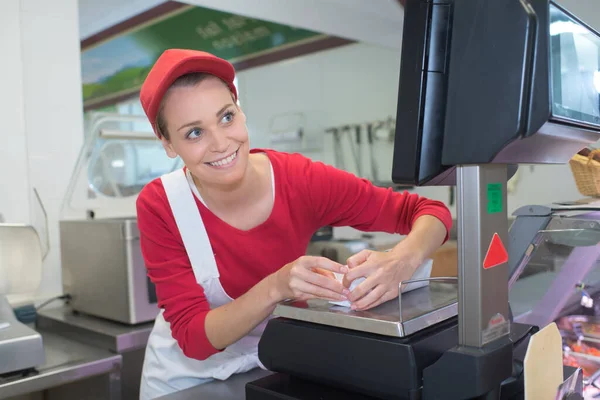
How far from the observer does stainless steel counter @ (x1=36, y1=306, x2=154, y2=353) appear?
5.78 ft

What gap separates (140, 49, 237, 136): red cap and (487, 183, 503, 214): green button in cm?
58

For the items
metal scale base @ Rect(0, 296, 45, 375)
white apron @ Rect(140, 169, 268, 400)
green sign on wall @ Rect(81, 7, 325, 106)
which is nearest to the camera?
white apron @ Rect(140, 169, 268, 400)

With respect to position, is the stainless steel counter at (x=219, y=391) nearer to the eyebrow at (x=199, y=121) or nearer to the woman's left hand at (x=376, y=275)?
the woman's left hand at (x=376, y=275)

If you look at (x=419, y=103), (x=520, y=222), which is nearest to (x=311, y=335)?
(x=419, y=103)

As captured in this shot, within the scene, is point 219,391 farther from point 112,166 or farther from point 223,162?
point 112,166

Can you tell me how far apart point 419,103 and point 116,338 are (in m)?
1.42

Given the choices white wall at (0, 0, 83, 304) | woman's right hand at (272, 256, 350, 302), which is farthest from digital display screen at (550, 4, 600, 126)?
white wall at (0, 0, 83, 304)

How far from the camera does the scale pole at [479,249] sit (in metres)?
0.62

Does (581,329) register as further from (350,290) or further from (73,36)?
(73,36)

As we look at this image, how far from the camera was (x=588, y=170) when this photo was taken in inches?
48.6

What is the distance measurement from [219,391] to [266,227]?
37cm

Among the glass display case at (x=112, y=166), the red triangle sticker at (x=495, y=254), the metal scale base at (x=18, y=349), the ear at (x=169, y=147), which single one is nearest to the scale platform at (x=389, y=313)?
the red triangle sticker at (x=495, y=254)

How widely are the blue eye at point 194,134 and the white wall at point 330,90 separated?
261 centimetres

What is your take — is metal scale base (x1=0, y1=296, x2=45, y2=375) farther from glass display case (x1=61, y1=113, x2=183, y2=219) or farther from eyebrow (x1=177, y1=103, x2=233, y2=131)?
eyebrow (x1=177, y1=103, x2=233, y2=131)
